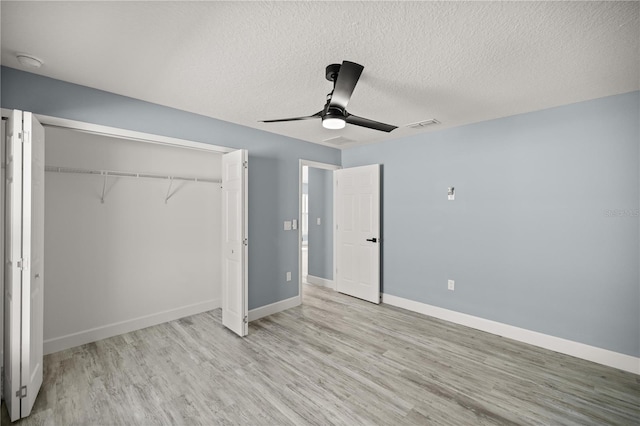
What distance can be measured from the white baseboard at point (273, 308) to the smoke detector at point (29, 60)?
3.17 meters

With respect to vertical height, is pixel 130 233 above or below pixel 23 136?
below

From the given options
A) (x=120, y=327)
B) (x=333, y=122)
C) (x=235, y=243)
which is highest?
(x=333, y=122)

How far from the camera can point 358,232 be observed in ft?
15.4

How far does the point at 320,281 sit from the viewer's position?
548 cm

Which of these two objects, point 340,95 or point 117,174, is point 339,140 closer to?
point 340,95

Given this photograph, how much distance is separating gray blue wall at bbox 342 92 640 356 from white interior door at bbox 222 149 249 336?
233cm

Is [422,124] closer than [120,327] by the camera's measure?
No

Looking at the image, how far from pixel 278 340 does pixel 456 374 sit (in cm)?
182

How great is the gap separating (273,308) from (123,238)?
210 centimetres

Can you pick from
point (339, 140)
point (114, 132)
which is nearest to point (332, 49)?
point (114, 132)

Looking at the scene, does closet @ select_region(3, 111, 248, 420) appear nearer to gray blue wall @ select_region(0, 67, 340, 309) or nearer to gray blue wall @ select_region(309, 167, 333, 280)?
gray blue wall @ select_region(0, 67, 340, 309)

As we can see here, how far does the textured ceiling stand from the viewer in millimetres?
1592

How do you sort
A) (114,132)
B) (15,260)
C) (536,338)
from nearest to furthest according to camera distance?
1. (15,260)
2. (114,132)
3. (536,338)

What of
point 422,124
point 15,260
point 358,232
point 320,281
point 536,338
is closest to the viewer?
point 15,260
